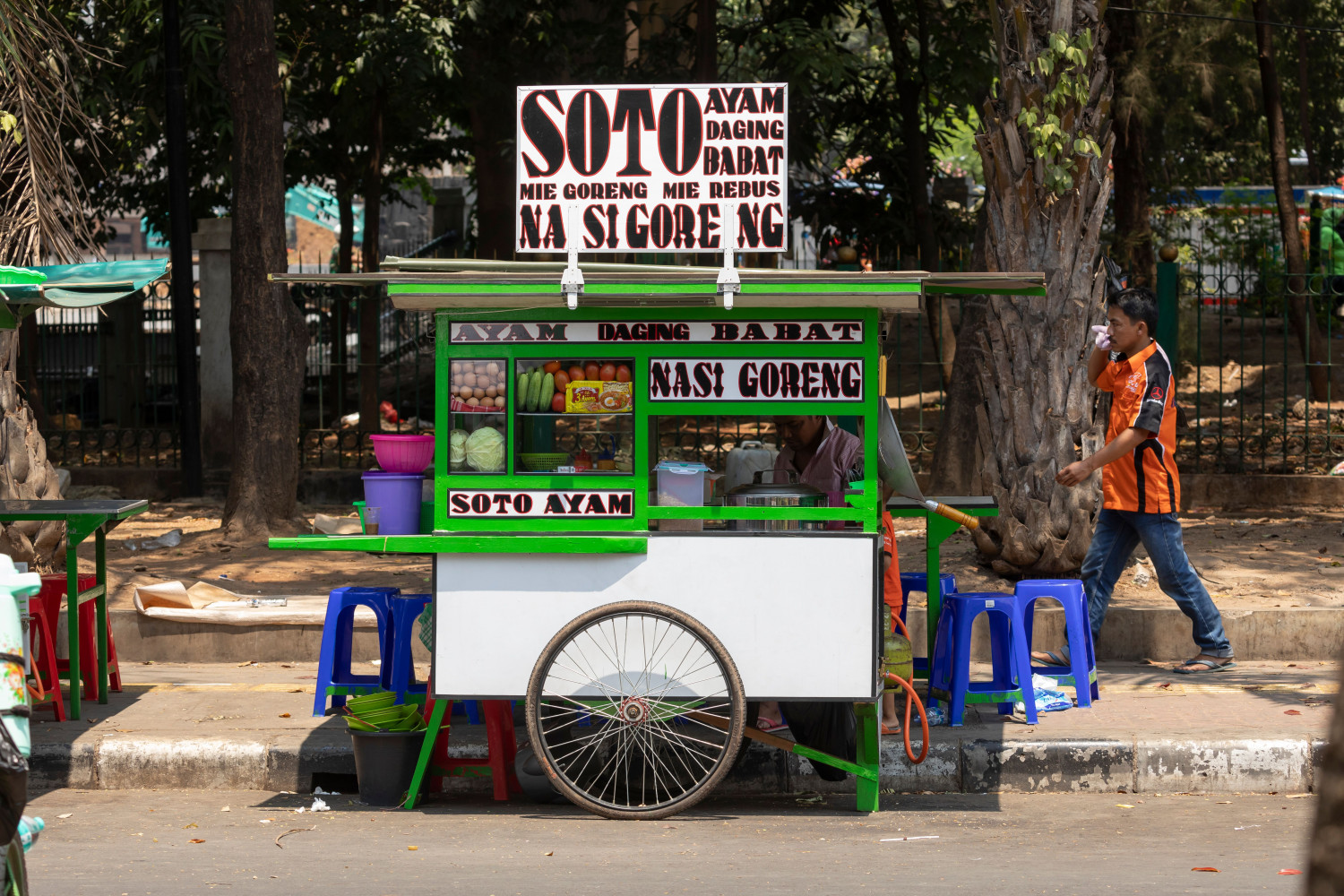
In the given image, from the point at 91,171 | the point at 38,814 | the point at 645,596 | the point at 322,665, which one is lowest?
the point at 38,814

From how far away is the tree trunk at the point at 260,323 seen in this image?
9.69m

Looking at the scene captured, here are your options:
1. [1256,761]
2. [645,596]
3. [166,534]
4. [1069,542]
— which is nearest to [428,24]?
[166,534]

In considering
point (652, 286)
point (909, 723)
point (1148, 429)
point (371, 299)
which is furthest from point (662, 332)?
point (371, 299)

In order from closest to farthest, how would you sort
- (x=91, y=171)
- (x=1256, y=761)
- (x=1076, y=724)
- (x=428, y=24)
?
(x=1256, y=761) → (x=1076, y=724) → (x=428, y=24) → (x=91, y=171)

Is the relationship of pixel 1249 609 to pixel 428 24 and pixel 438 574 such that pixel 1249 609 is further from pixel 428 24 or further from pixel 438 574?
pixel 428 24

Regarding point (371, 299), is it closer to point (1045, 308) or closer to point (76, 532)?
point (76, 532)

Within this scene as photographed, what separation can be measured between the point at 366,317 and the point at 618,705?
10.0 meters

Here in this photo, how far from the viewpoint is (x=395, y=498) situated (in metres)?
5.35

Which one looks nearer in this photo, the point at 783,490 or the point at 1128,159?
the point at 783,490

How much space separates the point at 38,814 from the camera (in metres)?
5.42

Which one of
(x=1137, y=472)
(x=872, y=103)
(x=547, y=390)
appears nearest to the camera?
(x=547, y=390)

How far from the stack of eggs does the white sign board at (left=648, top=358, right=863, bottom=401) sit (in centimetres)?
67

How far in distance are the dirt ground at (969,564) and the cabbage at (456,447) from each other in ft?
10.4

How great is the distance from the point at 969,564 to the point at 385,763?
4125 mm
